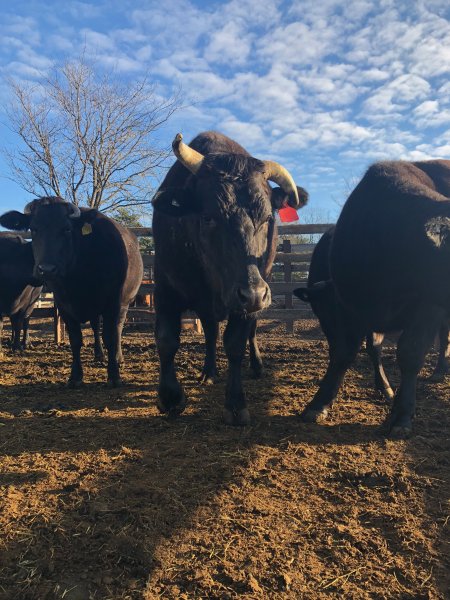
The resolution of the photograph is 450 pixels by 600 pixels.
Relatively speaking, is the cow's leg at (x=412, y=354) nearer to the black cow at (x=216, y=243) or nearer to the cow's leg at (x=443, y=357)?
the black cow at (x=216, y=243)

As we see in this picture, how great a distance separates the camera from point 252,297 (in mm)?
3068

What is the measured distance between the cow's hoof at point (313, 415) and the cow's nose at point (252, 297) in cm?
137

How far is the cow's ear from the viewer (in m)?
3.67

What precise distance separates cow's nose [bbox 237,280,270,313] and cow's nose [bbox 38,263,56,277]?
2.92m

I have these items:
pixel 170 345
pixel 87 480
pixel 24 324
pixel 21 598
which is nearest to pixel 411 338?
pixel 170 345

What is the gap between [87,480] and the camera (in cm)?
279

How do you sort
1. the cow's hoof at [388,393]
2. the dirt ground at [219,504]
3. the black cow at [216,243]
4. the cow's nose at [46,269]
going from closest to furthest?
the dirt ground at [219,504] < the black cow at [216,243] < the cow's hoof at [388,393] < the cow's nose at [46,269]

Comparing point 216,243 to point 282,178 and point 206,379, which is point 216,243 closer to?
point 282,178

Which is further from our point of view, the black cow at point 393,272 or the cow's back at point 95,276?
the cow's back at point 95,276

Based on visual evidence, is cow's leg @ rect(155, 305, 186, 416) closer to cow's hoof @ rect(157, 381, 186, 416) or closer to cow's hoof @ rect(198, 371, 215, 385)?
cow's hoof @ rect(157, 381, 186, 416)

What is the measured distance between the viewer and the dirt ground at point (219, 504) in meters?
1.93

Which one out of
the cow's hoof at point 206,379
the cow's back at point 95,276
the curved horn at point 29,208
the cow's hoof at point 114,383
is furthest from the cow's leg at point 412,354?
the curved horn at point 29,208

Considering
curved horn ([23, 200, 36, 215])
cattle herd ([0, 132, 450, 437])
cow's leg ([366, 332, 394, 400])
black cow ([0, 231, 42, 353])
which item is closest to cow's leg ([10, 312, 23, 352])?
black cow ([0, 231, 42, 353])

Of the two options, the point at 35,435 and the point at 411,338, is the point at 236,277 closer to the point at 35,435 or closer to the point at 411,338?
the point at 411,338
